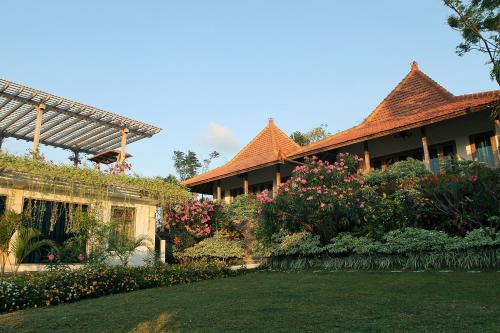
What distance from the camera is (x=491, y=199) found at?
935cm

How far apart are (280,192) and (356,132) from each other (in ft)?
16.0

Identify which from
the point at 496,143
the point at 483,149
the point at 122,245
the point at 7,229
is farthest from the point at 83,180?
the point at 496,143

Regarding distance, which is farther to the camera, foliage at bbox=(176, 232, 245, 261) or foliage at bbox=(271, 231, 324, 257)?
foliage at bbox=(176, 232, 245, 261)

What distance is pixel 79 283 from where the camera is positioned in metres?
8.01

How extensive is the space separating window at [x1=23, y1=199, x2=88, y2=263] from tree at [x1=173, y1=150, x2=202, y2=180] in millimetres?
26046

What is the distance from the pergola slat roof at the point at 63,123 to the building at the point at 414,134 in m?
5.00

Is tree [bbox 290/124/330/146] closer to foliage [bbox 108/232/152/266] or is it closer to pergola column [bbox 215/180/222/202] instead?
pergola column [bbox 215/180/222/202]

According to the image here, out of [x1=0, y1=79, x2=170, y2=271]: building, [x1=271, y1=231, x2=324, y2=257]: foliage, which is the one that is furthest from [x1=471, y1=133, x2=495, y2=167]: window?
[x1=0, y1=79, x2=170, y2=271]: building

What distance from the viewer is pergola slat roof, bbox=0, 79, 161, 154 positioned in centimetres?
1284

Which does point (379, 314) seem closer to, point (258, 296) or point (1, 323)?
point (258, 296)

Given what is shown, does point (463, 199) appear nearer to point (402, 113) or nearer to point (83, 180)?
point (402, 113)

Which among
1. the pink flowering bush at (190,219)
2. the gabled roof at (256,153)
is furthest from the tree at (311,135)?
the pink flowering bush at (190,219)

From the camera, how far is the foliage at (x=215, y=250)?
48.7 ft

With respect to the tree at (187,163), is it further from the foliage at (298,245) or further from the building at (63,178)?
the foliage at (298,245)
